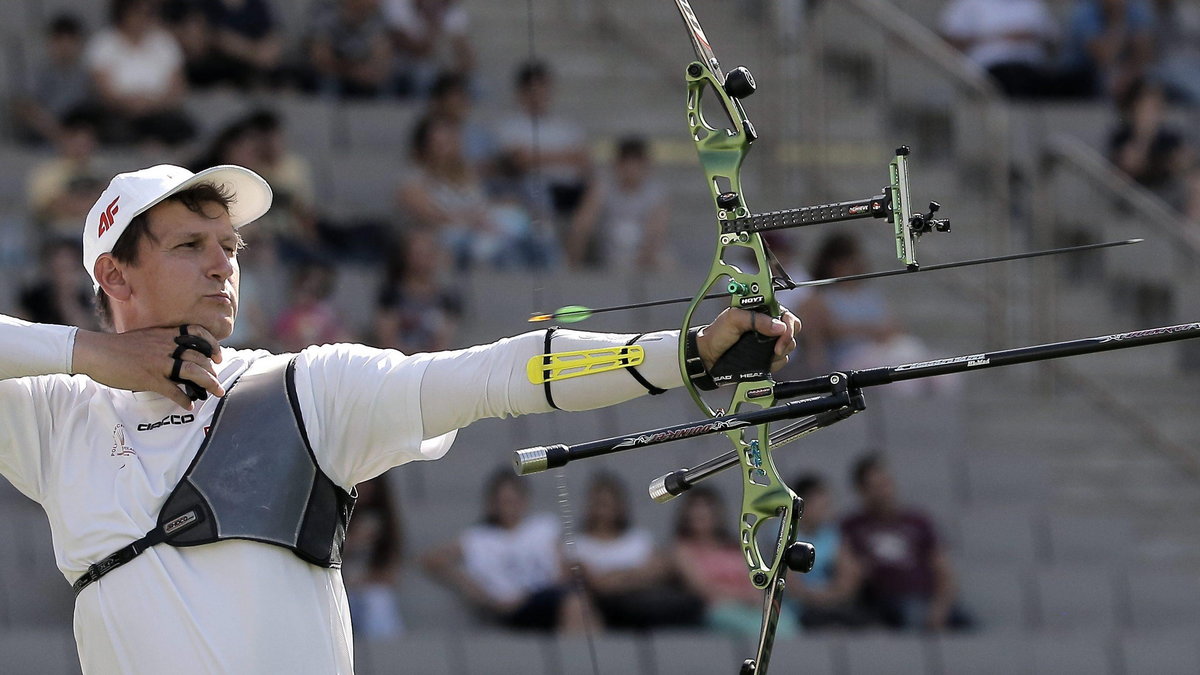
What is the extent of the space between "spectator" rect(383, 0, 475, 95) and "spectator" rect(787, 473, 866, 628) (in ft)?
9.49

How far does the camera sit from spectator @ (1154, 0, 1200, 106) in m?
10.1

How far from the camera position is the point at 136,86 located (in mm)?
8320

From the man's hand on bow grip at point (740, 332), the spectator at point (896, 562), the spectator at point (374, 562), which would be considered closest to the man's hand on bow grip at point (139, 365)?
the man's hand on bow grip at point (740, 332)

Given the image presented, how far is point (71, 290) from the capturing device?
7254 mm

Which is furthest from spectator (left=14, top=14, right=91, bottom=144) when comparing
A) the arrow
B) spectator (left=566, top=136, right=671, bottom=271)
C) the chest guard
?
the arrow

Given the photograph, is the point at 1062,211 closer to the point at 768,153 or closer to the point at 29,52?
the point at 768,153

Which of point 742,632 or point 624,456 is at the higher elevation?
point 624,456

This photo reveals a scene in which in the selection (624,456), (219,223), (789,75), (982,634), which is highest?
(789,75)

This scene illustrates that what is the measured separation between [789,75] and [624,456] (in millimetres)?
2353

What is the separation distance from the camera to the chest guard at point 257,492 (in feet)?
9.59

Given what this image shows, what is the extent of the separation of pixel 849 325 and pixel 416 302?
6.67 feet

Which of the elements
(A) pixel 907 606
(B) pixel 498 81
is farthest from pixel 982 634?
(B) pixel 498 81

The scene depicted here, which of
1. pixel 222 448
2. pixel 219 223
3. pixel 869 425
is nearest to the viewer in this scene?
pixel 222 448

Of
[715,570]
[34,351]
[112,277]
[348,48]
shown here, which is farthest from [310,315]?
[34,351]
